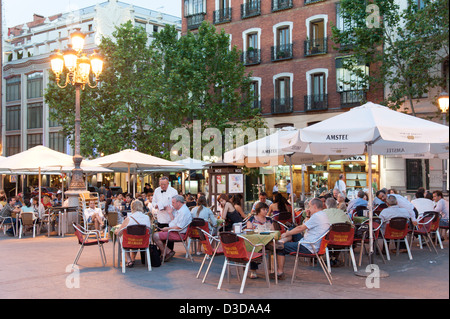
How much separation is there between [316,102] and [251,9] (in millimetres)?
8082

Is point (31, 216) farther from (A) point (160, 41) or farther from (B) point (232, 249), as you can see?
(A) point (160, 41)

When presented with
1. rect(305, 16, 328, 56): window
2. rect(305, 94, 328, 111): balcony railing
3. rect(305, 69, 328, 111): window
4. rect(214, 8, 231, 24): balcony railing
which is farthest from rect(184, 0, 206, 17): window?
rect(305, 94, 328, 111): balcony railing

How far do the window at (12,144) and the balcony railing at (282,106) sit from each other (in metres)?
37.5

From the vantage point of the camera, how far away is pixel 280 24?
104 ft

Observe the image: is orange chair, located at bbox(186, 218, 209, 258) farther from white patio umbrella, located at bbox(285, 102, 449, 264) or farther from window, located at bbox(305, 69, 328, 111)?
window, located at bbox(305, 69, 328, 111)

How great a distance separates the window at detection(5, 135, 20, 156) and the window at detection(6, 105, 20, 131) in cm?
103

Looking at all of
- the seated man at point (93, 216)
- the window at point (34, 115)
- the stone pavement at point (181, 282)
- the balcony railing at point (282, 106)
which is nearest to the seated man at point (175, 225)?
the stone pavement at point (181, 282)

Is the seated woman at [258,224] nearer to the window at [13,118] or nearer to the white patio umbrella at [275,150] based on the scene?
the white patio umbrella at [275,150]

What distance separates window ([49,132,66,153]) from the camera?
52406 mm

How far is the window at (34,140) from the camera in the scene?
55.4 meters

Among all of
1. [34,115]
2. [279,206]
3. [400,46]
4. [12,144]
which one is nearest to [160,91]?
[400,46]

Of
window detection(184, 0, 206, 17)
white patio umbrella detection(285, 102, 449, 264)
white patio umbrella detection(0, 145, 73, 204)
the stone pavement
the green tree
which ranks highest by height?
window detection(184, 0, 206, 17)

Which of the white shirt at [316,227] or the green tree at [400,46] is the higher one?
the green tree at [400,46]

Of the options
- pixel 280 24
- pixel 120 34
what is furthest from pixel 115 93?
pixel 280 24
